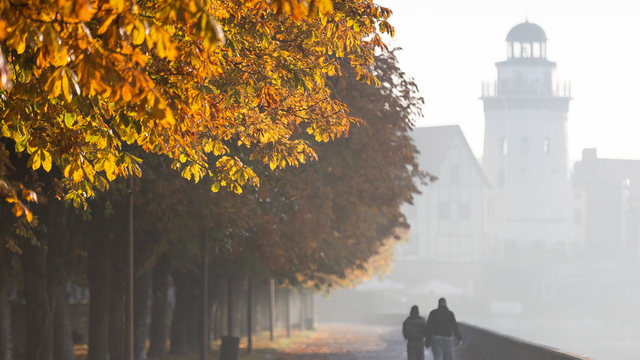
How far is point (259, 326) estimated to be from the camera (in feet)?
151

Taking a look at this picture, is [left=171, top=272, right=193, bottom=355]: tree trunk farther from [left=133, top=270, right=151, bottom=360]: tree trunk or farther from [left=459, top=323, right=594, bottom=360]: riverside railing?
[left=459, top=323, right=594, bottom=360]: riverside railing

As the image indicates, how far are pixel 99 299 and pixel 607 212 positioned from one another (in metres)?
90.2

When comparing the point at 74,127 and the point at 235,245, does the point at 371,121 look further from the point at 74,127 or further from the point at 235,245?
the point at 74,127

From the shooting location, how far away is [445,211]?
8806cm

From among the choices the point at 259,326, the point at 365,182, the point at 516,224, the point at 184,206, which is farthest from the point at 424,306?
the point at 184,206

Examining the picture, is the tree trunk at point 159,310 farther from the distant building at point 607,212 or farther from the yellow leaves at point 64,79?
the distant building at point 607,212

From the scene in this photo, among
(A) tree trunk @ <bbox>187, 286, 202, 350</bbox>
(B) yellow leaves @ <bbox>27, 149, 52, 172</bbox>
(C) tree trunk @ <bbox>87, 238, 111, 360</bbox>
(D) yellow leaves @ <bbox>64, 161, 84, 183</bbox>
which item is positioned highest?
(B) yellow leaves @ <bbox>27, 149, 52, 172</bbox>

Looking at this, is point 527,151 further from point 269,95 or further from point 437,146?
point 269,95

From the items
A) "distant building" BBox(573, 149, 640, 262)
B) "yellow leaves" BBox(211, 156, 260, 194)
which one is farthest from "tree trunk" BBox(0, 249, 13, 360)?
"distant building" BBox(573, 149, 640, 262)

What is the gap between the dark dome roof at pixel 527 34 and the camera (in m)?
93.7

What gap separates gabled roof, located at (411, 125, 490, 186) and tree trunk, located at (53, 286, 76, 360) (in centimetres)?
6869

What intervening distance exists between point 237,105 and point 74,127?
231cm

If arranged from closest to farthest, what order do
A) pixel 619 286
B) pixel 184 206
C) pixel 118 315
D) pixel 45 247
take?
pixel 45 247, pixel 184 206, pixel 118 315, pixel 619 286

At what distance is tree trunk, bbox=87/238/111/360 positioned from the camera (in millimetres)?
19094
